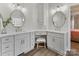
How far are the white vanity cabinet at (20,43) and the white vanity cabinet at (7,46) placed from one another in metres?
0.06

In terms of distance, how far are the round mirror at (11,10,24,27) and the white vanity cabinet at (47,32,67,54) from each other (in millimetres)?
429

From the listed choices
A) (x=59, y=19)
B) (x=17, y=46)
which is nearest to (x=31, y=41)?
(x=17, y=46)

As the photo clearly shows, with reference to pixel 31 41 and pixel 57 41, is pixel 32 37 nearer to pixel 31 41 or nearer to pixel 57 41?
pixel 31 41

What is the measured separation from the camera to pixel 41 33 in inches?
65.0

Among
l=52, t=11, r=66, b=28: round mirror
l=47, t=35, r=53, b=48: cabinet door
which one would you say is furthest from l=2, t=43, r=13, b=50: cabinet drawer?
l=52, t=11, r=66, b=28: round mirror

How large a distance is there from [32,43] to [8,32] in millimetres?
362

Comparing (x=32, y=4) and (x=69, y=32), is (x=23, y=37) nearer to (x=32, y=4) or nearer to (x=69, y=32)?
(x=32, y=4)

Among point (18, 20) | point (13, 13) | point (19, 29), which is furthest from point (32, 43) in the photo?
point (13, 13)

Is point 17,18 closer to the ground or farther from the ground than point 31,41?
farther from the ground

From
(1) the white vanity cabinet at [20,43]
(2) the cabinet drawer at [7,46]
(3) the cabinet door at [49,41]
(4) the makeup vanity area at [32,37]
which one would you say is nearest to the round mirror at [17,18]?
(4) the makeup vanity area at [32,37]

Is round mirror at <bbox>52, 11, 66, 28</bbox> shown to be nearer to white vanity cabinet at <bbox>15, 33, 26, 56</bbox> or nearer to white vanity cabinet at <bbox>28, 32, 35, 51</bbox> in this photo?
white vanity cabinet at <bbox>28, 32, 35, 51</bbox>

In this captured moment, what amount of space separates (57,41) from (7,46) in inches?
26.5

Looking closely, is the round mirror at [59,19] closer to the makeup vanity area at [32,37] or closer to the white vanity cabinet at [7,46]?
the makeup vanity area at [32,37]

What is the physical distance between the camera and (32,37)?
5.45ft
